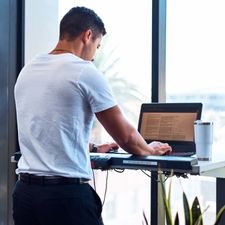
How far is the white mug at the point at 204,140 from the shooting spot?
1.83 metres

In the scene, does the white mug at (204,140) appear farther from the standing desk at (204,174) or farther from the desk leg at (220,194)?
the desk leg at (220,194)

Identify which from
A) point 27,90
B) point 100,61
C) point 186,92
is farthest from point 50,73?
point 100,61

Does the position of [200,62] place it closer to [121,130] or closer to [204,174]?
[204,174]

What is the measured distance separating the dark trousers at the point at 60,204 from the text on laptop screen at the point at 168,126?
2.36ft

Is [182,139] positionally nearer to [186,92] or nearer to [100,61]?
[186,92]

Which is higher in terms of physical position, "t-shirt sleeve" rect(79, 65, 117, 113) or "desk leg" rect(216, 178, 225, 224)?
"t-shirt sleeve" rect(79, 65, 117, 113)

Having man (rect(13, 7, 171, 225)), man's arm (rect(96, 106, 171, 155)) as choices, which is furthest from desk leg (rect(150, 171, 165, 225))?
man (rect(13, 7, 171, 225))

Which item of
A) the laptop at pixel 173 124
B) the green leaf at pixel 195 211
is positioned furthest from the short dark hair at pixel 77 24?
the green leaf at pixel 195 211

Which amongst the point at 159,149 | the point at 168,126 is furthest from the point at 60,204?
the point at 168,126

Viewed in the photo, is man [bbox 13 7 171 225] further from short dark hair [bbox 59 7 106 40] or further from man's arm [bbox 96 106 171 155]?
short dark hair [bbox 59 7 106 40]

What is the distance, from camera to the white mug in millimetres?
1829

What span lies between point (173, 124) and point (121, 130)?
25.0 inches

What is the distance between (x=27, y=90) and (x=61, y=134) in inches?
9.5

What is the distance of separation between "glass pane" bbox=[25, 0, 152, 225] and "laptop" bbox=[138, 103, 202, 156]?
0.42m
